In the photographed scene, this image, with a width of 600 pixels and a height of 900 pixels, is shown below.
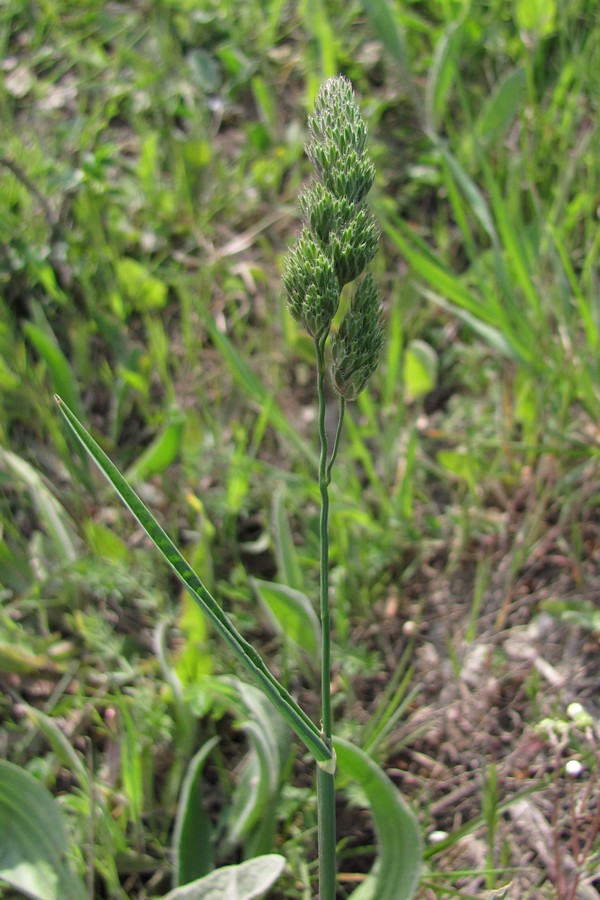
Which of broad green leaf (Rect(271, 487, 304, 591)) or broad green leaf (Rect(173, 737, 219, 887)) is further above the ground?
broad green leaf (Rect(271, 487, 304, 591))

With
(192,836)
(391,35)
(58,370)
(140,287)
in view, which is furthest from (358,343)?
(391,35)

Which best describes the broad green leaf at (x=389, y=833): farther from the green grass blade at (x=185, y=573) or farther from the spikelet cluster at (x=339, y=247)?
the spikelet cluster at (x=339, y=247)

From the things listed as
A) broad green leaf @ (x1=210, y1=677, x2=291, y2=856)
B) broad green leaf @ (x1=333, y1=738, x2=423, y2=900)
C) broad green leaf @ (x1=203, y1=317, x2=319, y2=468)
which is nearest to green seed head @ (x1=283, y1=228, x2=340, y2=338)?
broad green leaf @ (x1=333, y1=738, x2=423, y2=900)

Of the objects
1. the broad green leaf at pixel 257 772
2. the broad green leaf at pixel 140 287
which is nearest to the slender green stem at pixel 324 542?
the broad green leaf at pixel 257 772

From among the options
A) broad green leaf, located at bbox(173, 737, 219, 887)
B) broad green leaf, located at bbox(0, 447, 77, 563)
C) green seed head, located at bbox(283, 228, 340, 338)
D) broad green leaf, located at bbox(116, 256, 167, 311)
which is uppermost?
green seed head, located at bbox(283, 228, 340, 338)

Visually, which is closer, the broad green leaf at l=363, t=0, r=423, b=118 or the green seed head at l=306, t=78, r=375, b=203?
the green seed head at l=306, t=78, r=375, b=203

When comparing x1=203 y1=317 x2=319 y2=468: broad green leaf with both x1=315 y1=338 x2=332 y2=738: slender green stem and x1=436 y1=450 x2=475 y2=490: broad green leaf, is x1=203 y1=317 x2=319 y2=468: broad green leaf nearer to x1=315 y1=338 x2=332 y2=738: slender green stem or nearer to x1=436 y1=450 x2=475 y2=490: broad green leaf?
x1=436 y1=450 x2=475 y2=490: broad green leaf

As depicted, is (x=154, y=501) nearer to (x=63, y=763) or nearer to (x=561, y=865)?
(x=63, y=763)
